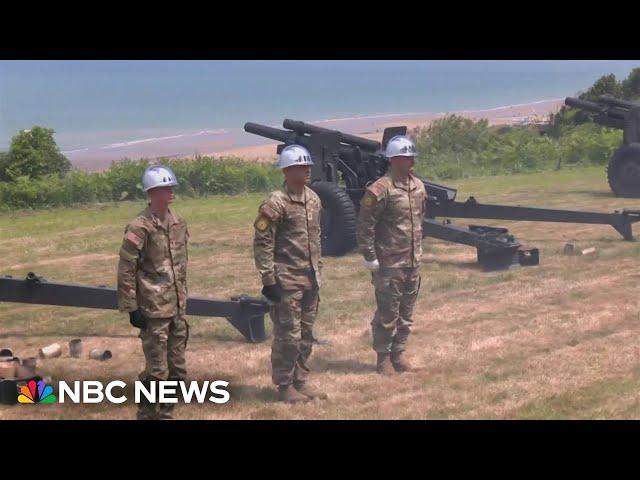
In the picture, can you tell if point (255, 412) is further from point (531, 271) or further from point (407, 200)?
point (531, 271)

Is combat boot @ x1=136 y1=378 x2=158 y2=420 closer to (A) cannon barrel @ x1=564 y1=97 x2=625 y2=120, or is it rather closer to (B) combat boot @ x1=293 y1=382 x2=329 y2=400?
(B) combat boot @ x1=293 y1=382 x2=329 y2=400

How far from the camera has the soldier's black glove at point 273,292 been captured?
601cm

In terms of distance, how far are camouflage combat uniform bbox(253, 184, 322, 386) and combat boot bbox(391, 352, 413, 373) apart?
3.04ft

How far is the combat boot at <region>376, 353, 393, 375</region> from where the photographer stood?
268 inches

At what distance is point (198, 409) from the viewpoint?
605 centimetres

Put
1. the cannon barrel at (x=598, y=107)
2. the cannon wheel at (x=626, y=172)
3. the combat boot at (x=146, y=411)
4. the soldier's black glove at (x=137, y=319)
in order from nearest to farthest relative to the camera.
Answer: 1. the soldier's black glove at (x=137, y=319)
2. the combat boot at (x=146, y=411)
3. the cannon wheel at (x=626, y=172)
4. the cannon barrel at (x=598, y=107)

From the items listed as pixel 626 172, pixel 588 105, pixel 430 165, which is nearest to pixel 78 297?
pixel 588 105

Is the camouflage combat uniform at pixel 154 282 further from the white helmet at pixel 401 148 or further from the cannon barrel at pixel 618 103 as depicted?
the cannon barrel at pixel 618 103

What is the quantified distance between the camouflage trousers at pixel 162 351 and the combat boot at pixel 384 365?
1.61 meters

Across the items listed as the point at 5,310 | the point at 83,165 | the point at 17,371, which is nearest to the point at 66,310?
the point at 5,310

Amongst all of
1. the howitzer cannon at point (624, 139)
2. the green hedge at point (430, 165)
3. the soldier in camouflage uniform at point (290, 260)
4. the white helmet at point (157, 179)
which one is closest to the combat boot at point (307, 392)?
the soldier in camouflage uniform at point (290, 260)

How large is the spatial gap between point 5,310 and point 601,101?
11524 millimetres

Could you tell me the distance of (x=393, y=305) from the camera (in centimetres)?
680

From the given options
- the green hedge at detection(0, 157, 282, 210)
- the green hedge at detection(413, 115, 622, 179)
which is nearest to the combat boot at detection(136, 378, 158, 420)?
the green hedge at detection(0, 157, 282, 210)
